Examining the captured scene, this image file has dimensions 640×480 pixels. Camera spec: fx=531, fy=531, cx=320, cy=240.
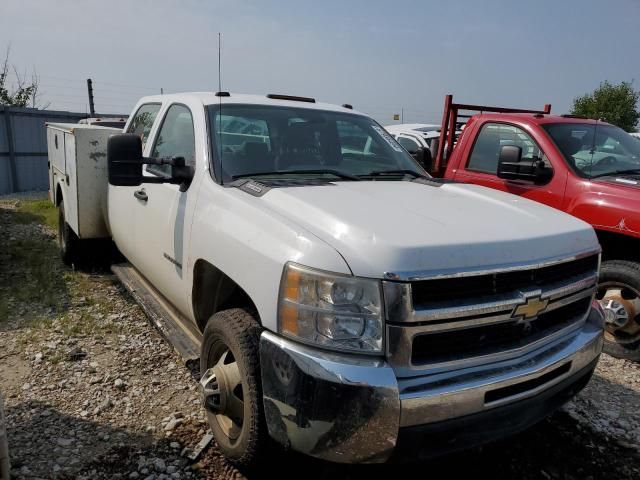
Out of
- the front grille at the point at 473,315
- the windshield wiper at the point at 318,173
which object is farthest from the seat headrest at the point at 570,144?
the front grille at the point at 473,315

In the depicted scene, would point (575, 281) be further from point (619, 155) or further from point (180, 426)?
point (619, 155)

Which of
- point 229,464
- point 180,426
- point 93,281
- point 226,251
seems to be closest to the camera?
point 226,251

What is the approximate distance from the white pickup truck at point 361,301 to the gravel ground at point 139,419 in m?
0.40

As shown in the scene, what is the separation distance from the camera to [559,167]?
183 inches

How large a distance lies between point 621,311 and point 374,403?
3231 millimetres

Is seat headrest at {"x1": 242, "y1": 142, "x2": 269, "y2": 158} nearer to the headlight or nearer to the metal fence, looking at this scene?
the headlight

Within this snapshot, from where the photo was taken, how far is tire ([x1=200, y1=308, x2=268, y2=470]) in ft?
7.51

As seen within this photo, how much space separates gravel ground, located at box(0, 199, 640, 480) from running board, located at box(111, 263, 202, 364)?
397 mm

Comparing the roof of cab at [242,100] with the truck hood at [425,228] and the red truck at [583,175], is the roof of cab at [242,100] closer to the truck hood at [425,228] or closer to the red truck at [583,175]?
the truck hood at [425,228]

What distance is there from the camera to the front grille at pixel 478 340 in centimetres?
207

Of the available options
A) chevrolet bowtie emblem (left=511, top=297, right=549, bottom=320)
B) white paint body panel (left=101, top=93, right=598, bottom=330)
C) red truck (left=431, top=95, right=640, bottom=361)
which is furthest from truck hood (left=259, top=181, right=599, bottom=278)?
red truck (left=431, top=95, right=640, bottom=361)

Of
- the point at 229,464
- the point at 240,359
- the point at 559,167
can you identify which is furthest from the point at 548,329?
the point at 559,167

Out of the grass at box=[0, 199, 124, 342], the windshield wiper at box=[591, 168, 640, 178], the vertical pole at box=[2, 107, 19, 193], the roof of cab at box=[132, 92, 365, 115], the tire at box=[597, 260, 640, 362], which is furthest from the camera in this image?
the vertical pole at box=[2, 107, 19, 193]

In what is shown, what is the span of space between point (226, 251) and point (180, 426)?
1194 millimetres
